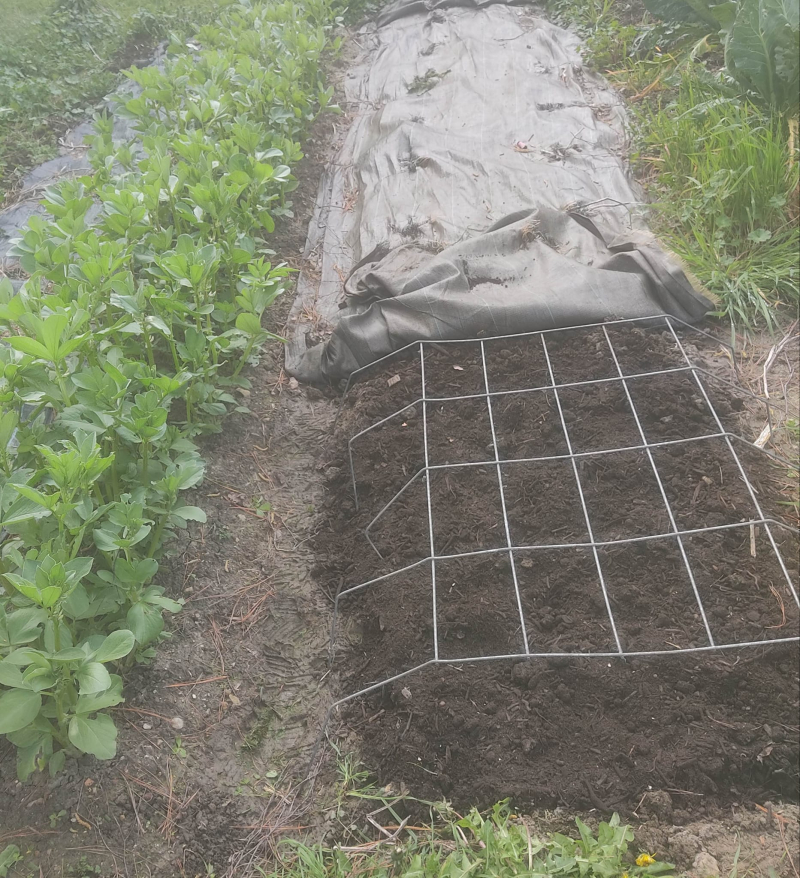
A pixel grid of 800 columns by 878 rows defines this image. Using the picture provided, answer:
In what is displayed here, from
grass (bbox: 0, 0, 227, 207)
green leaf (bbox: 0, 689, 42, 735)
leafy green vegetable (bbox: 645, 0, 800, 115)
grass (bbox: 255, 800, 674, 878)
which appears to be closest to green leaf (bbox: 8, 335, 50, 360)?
green leaf (bbox: 0, 689, 42, 735)

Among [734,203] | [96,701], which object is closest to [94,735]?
[96,701]

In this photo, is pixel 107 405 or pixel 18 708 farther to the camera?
pixel 107 405

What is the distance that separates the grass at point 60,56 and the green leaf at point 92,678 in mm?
3331

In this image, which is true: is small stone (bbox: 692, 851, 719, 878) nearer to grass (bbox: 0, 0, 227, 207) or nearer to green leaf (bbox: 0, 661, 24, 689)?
green leaf (bbox: 0, 661, 24, 689)

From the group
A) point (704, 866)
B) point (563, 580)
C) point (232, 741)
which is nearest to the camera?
point (704, 866)

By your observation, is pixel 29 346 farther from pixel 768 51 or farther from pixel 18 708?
pixel 768 51

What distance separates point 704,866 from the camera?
1.44 m

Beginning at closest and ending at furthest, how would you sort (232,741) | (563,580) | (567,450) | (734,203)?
(232,741) < (563,580) < (567,450) < (734,203)

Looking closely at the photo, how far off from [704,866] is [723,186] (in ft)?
9.57

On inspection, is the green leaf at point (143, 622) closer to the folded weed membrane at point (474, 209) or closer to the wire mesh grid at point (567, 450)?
the wire mesh grid at point (567, 450)

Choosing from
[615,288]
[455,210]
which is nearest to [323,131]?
[455,210]

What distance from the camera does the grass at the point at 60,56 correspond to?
4.06 m

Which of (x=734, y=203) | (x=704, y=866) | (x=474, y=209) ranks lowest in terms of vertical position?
(x=704, y=866)

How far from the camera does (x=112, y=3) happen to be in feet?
17.2
